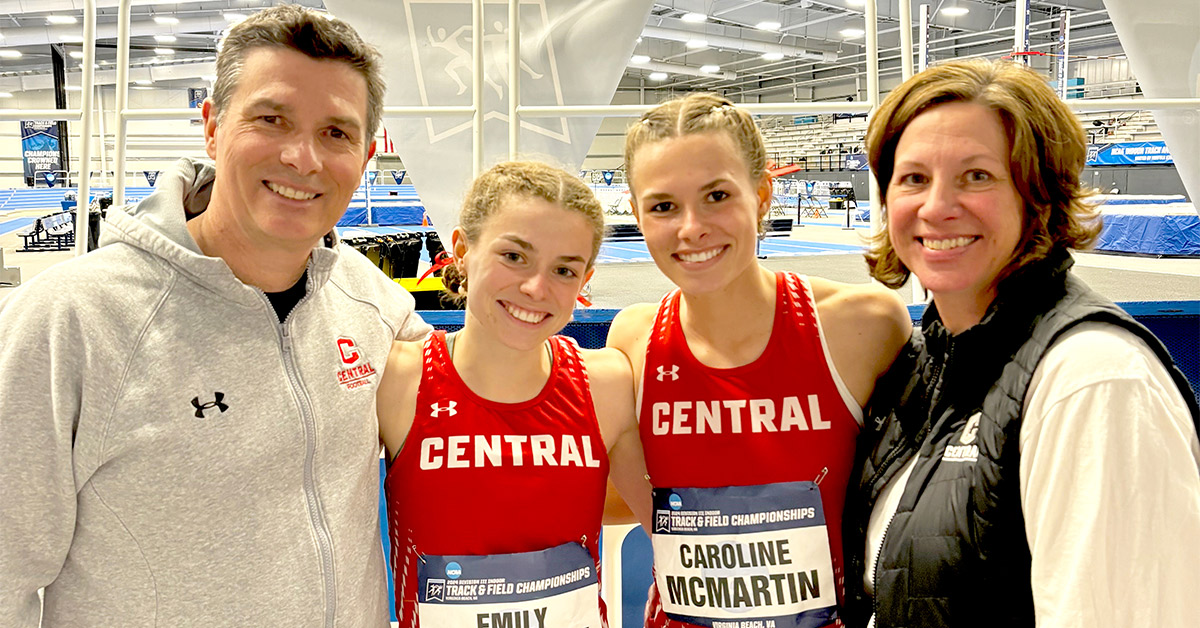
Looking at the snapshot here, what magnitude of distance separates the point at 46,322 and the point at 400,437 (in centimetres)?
59

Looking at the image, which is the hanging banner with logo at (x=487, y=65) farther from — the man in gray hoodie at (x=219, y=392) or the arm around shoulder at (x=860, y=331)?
the man in gray hoodie at (x=219, y=392)

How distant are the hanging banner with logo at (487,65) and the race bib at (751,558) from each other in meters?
2.32

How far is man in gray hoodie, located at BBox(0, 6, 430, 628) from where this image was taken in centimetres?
108

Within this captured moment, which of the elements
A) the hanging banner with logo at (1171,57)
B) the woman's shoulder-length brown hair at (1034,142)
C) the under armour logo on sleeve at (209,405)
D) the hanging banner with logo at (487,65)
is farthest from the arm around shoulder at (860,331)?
the hanging banner with logo at (1171,57)

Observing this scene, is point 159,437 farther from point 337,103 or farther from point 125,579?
point 337,103

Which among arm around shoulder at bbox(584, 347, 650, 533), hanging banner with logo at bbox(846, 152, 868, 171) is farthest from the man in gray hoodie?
hanging banner with logo at bbox(846, 152, 868, 171)

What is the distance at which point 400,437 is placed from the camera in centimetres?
147

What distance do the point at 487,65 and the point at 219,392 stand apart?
2646mm

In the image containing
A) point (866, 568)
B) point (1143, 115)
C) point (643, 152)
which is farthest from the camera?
point (1143, 115)

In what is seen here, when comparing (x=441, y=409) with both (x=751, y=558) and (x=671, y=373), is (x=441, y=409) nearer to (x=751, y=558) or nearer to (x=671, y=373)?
(x=671, y=373)

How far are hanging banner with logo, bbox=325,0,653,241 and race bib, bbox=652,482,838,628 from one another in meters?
2.32

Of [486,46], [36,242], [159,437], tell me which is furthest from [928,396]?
[36,242]

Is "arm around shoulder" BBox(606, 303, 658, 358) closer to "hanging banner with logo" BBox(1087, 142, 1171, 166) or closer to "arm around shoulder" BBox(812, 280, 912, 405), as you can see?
"arm around shoulder" BBox(812, 280, 912, 405)

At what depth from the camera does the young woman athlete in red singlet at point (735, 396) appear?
4.83ft
